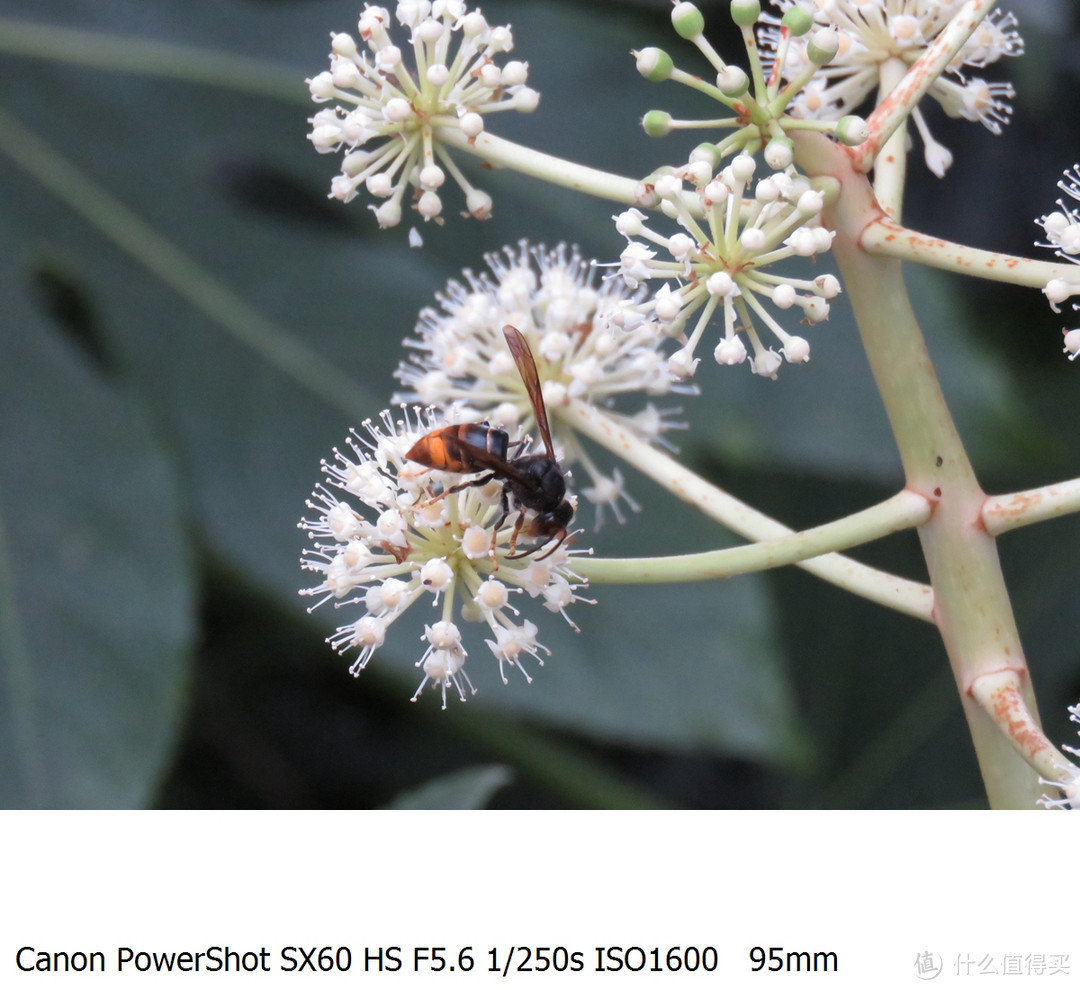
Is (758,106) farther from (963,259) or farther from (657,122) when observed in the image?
(963,259)

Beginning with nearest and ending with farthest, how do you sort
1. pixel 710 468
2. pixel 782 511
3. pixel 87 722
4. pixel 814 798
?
pixel 87 722, pixel 710 468, pixel 782 511, pixel 814 798

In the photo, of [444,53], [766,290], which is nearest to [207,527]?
[444,53]

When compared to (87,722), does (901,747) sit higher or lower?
higher

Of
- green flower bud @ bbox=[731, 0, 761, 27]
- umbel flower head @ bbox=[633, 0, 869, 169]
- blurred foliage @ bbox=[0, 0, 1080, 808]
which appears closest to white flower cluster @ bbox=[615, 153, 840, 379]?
umbel flower head @ bbox=[633, 0, 869, 169]

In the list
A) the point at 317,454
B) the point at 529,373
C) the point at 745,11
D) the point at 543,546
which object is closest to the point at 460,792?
the point at 543,546

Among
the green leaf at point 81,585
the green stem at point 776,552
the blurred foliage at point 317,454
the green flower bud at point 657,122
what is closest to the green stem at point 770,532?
the green stem at point 776,552

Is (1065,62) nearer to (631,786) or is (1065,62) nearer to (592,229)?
(592,229)

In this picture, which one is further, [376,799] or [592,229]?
[376,799]
